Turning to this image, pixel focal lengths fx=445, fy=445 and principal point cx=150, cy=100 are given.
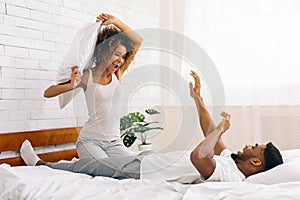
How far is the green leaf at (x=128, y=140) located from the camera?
251 cm

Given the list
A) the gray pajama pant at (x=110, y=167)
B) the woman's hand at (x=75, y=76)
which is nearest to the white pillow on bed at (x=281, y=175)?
the gray pajama pant at (x=110, y=167)

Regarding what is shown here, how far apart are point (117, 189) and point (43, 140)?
3.59ft

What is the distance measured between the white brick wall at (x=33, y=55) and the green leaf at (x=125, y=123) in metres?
0.23

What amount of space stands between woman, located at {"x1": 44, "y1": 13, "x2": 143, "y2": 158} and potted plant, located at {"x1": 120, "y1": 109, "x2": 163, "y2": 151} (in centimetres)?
3

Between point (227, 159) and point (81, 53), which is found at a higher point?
point (81, 53)

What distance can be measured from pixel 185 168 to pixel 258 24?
1.67 metres

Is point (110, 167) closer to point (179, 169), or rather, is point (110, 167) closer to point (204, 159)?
point (179, 169)

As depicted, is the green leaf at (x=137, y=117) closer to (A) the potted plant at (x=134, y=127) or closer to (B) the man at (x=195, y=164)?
(A) the potted plant at (x=134, y=127)

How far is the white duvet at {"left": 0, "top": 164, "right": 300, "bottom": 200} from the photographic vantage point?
144 cm

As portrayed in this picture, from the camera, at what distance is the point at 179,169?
1875 mm

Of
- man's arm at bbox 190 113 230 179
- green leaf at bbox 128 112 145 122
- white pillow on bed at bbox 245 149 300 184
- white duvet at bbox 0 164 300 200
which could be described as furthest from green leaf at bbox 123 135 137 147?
white pillow on bed at bbox 245 149 300 184

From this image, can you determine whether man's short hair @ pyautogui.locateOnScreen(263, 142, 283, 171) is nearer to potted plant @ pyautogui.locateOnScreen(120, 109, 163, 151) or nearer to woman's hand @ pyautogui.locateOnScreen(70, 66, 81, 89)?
potted plant @ pyautogui.locateOnScreen(120, 109, 163, 151)

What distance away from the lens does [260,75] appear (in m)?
3.19

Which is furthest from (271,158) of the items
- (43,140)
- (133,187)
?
(43,140)
